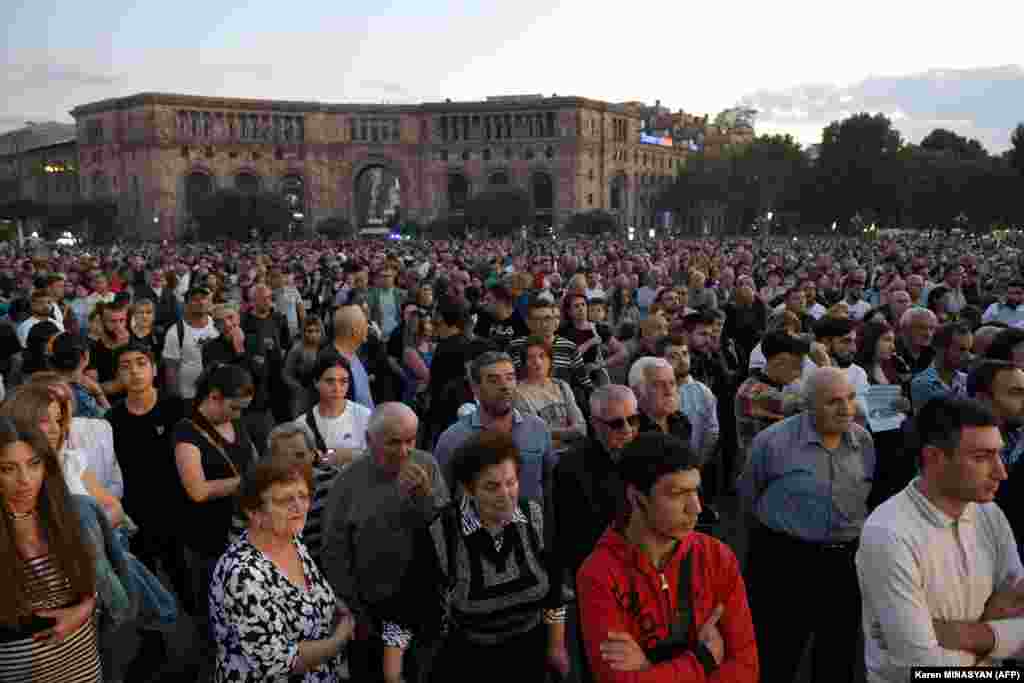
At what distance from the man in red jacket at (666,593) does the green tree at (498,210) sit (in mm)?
73274

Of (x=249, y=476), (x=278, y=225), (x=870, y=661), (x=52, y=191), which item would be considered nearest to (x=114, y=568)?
(x=249, y=476)

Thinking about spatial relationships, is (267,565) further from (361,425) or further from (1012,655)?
(1012,655)

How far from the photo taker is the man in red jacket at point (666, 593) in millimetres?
2607

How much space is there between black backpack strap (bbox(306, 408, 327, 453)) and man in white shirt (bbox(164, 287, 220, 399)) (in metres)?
3.10

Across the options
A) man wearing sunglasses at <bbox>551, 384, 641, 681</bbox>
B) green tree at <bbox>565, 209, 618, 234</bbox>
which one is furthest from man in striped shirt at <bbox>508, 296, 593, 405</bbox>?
green tree at <bbox>565, 209, 618, 234</bbox>

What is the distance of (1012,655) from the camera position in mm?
2684

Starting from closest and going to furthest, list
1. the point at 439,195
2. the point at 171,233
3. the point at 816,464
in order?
the point at 816,464
the point at 171,233
the point at 439,195

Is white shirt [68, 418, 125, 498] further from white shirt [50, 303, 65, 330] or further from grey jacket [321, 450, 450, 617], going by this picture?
white shirt [50, 303, 65, 330]

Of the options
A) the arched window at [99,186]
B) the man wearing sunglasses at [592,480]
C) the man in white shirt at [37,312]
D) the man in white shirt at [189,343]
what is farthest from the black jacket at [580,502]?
the arched window at [99,186]

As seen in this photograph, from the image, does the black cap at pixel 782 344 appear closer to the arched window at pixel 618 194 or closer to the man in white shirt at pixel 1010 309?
the man in white shirt at pixel 1010 309

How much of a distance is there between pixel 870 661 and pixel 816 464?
118 centimetres

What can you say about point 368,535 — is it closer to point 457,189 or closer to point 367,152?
point 367,152

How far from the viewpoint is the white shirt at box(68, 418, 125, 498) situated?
4.51 metres

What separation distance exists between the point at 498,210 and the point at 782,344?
7076 centimetres
